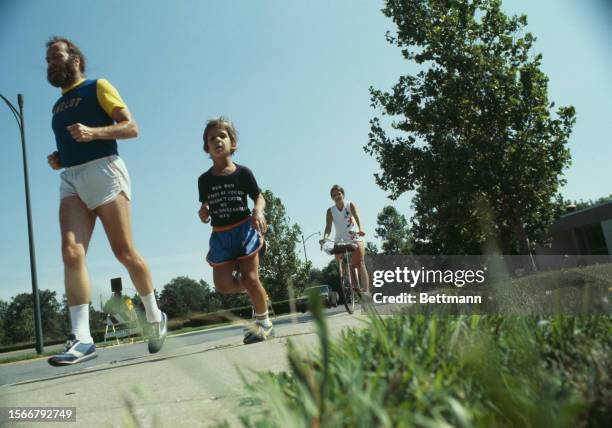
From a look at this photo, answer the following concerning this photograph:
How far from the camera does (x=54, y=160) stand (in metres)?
3.88

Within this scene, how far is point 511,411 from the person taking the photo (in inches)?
33.7

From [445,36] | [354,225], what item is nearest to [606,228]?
[445,36]

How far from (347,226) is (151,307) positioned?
5.64 metres

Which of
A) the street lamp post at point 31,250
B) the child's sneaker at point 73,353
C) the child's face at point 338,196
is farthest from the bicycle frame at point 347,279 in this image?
the street lamp post at point 31,250

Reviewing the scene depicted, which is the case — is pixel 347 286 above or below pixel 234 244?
below

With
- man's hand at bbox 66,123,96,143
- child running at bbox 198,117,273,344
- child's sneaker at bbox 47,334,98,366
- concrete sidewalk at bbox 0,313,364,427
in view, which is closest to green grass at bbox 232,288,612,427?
concrete sidewalk at bbox 0,313,364,427

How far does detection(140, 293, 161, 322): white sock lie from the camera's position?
3974 millimetres

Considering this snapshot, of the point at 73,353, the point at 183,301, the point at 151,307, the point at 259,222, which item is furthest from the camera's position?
the point at 259,222

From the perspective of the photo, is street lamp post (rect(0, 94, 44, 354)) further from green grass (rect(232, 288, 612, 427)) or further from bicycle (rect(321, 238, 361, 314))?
green grass (rect(232, 288, 612, 427))

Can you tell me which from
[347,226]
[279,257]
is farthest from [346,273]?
[279,257]

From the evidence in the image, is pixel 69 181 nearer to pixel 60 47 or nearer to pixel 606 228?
pixel 60 47

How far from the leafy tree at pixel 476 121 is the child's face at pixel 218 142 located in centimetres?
1290

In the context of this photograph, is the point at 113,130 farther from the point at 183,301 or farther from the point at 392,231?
the point at 392,231

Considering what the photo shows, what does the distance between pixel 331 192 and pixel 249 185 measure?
4.67 meters
